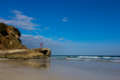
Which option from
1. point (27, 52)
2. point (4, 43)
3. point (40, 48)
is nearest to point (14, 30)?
point (4, 43)

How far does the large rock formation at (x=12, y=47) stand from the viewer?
26672 mm

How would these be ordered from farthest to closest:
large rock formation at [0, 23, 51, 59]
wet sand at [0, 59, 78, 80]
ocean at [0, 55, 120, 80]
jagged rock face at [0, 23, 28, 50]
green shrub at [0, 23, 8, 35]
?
1. green shrub at [0, 23, 8, 35]
2. jagged rock face at [0, 23, 28, 50]
3. large rock formation at [0, 23, 51, 59]
4. ocean at [0, 55, 120, 80]
5. wet sand at [0, 59, 78, 80]

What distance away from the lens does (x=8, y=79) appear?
16.0ft

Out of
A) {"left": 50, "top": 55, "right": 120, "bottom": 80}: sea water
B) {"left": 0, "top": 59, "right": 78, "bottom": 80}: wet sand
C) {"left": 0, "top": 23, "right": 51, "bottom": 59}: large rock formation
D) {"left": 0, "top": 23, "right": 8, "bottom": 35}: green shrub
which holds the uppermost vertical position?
{"left": 0, "top": 23, "right": 8, "bottom": 35}: green shrub

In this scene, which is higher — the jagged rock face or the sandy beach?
the jagged rock face

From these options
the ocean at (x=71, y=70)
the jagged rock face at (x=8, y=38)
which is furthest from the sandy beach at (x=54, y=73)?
the jagged rock face at (x=8, y=38)

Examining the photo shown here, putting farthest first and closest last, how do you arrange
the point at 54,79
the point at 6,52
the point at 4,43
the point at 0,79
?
the point at 4,43, the point at 6,52, the point at 54,79, the point at 0,79

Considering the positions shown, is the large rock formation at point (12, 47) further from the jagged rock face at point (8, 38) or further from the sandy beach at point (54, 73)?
the sandy beach at point (54, 73)

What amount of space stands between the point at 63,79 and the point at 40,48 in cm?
3609

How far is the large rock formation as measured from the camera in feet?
87.5

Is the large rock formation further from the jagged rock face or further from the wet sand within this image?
the wet sand

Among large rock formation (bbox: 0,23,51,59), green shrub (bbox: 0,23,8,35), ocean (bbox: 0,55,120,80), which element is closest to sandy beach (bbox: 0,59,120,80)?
ocean (bbox: 0,55,120,80)

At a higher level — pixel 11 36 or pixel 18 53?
pixel 11 36

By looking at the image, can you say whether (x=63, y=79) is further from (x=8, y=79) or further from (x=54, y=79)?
(x=8, y=79)
